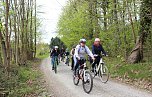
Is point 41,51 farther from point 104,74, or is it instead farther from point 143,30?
point 104,74

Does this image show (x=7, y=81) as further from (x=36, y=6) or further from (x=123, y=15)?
(x=36, y=6)

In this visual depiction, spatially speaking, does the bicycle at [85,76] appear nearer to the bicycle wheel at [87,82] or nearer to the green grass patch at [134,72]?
the bicycle wheel at [87,82]

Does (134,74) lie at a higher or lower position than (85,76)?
lower

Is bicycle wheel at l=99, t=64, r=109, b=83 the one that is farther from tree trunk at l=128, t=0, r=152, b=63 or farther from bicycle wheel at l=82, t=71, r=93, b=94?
tree trunk at l=128, t=0, r=152, b=63

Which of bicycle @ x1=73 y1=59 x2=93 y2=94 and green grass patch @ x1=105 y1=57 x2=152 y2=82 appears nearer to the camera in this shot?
bicycle @ x1=73 y1=59 x2=93 y2=94

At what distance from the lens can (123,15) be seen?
17.1m

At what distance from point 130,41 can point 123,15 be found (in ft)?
6.95

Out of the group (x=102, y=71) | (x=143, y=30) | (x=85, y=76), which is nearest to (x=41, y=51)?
(x=143, y=30)

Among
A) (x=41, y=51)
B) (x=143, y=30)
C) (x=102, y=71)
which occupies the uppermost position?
(x=143, y=30)

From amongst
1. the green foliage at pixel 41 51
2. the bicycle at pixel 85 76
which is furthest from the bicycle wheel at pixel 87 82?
the green foliage at pixel 41 51

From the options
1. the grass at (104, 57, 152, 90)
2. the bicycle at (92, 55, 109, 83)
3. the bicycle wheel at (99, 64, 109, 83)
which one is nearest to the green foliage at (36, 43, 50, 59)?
the grass at (104, 57, 152, 90)

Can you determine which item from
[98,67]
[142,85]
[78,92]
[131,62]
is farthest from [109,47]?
[78,92]

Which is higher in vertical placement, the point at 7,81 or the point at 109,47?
the point at 109,47

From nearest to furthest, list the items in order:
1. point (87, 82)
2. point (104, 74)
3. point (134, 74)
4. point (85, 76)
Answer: point (87, 82) < point (85, 76) < point (104, 74) < point (134, 74)
